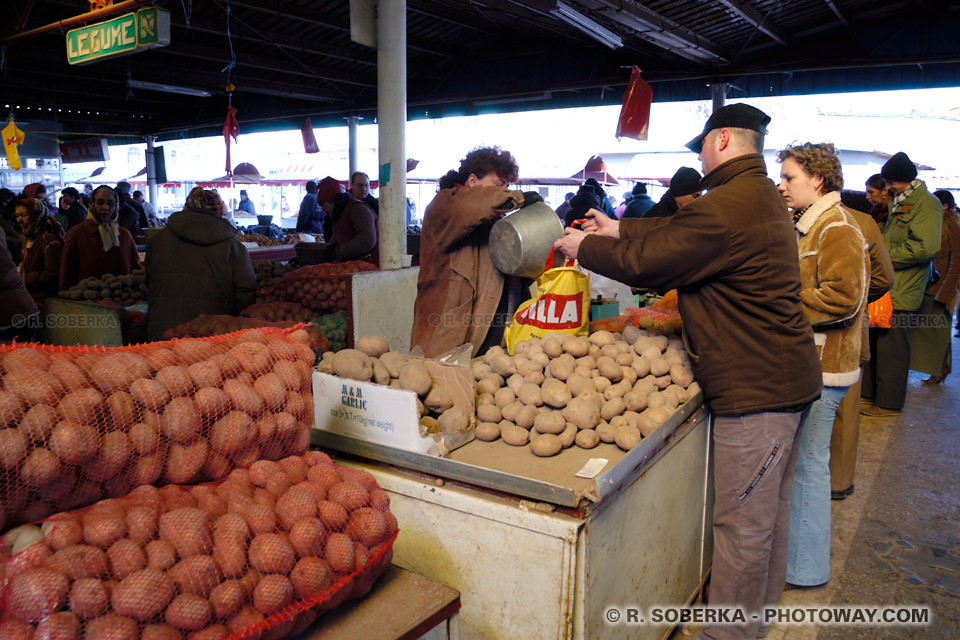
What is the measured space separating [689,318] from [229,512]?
1626 mm

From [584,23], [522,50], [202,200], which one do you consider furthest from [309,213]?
[202,200]

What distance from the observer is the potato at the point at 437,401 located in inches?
84.4

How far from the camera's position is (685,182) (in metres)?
4.56

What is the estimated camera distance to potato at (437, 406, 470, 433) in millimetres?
2094

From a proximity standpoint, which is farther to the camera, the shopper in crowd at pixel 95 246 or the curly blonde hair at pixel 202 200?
the shopper in crowd at pixel 95 246

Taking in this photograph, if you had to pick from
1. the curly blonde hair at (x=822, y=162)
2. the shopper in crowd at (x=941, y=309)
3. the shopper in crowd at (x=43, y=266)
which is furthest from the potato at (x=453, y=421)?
the shopper in crowd at (x=941, y=309)

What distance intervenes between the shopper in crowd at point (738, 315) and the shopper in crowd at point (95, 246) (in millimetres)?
4541

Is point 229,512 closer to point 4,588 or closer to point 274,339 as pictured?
point 4,588

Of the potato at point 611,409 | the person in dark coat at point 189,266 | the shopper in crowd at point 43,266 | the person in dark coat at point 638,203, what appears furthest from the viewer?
the person in dark coat at point 638,203

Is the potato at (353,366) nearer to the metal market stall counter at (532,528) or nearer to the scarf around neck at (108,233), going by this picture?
the metal market stall counter at (532,528)

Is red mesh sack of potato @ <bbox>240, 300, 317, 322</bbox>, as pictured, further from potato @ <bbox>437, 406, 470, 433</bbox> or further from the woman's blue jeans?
the woman's blue jeans

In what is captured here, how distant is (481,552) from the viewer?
184 centimetres

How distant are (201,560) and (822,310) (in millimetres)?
2647

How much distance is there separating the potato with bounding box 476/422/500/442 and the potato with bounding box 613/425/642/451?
401 millimetres
